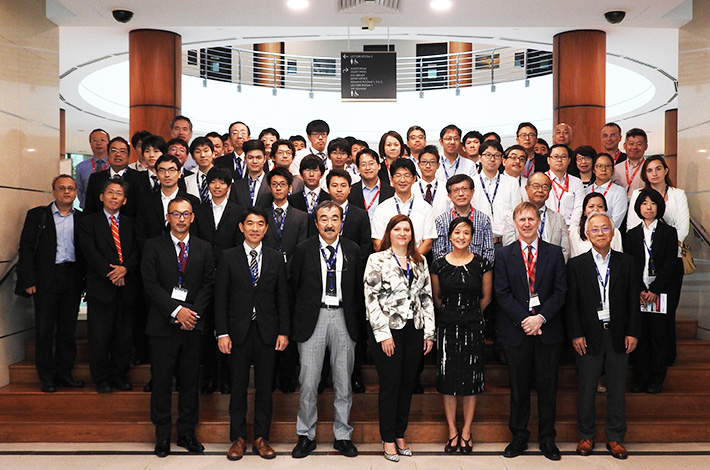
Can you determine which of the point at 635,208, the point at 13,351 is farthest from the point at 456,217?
the point at 13,351

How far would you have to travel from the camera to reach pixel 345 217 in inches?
210

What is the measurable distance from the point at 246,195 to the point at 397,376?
2031mm

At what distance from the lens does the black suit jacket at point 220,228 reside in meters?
5.32

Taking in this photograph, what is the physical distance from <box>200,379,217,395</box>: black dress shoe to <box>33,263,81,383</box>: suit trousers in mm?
1208

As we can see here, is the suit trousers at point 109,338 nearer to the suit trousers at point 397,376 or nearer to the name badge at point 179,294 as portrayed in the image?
the name badge at point 179,294

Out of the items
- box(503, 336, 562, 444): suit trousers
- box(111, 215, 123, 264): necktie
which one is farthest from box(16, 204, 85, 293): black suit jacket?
box(503, 336, 562, 444): suit trousers

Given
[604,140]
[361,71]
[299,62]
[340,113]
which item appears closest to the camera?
[604,140]

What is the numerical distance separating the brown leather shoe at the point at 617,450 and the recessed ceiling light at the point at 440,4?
4276 millimetres

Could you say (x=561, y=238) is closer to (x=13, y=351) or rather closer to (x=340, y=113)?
(x=13, y=351)

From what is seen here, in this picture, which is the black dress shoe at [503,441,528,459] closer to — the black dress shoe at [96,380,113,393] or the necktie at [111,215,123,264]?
the black dress shoe at [96,380,113,393]

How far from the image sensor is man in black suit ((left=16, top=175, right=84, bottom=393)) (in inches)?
217

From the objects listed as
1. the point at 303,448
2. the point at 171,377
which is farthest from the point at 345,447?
the point at 171,377

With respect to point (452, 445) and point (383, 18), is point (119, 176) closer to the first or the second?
point (383, 18)

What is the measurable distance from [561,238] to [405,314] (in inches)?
64.2
